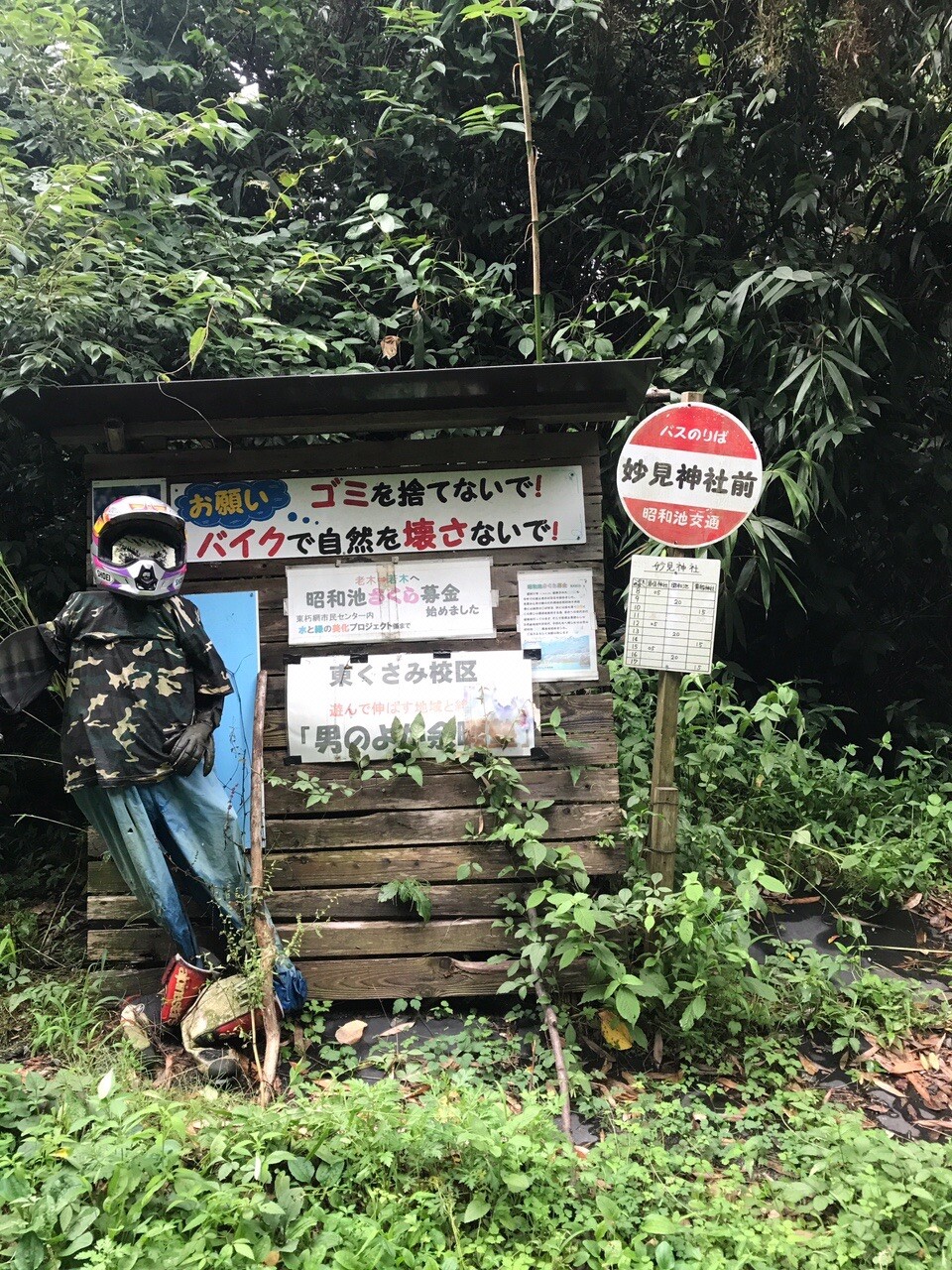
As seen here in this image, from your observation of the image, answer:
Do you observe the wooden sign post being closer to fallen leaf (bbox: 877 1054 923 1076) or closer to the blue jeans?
fallen leaf (bbox: 877 1054 923 1076)

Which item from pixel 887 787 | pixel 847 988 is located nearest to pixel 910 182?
pixel 887 787

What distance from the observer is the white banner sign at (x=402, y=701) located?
3.90 m

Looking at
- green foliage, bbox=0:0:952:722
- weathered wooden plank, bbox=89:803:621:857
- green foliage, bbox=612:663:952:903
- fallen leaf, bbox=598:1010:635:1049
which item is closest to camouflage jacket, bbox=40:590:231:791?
weathered wooden plank, bbox=89:803:621:857

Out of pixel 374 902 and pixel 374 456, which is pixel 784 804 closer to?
pixel 374 902

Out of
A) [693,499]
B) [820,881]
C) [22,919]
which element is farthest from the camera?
[820,881]

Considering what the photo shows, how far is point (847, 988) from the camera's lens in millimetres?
3789

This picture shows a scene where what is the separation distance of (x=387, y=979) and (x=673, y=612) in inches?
84.9

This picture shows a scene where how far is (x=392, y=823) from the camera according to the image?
386 centimetres

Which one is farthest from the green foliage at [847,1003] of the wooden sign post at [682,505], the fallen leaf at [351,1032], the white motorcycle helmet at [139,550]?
the white motorcycle helmet at [139,550]

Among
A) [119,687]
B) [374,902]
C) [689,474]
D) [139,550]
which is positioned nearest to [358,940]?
[374,902]

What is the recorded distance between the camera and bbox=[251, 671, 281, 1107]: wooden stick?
3156 mm

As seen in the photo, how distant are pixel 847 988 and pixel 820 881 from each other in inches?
38.9

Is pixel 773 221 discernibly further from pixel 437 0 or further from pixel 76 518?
pixel 76 518

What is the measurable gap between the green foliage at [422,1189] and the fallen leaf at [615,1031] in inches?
20.5
